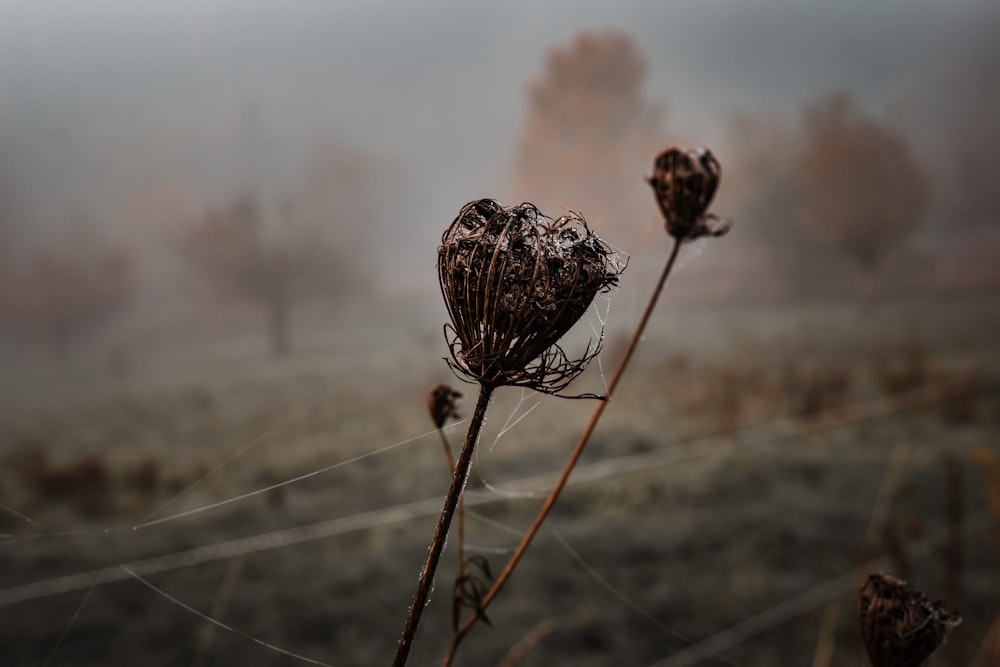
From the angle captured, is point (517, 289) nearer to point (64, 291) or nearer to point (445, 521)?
point (445, 521)

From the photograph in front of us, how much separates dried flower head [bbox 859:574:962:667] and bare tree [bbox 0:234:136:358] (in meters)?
1.12

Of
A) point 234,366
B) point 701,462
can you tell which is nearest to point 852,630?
point 701,462

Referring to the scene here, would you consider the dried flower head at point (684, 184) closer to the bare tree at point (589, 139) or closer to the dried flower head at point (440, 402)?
the dried flower head at point (440, 402)

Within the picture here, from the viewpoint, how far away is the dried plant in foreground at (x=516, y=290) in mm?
223

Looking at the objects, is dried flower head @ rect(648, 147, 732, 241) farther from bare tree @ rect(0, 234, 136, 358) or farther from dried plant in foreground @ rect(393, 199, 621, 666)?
bare tree @ rect(0, 234, 136, 358)

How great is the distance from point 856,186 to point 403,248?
1.17m

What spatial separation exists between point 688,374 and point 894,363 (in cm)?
61

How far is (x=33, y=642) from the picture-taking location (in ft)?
2.89

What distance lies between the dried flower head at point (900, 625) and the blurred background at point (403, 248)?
1.99ft

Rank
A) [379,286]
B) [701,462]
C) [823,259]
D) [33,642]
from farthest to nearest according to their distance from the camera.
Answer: [823,259]
[701,462]
[379,286]
[33,642]

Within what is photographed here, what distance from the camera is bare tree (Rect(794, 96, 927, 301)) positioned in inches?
75.4

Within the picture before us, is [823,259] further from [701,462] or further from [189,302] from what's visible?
[189,302]

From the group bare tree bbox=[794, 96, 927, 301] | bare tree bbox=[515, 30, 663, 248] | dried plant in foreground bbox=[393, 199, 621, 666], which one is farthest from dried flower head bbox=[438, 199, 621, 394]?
bare tree bbox=[794, 96, 927, 301]

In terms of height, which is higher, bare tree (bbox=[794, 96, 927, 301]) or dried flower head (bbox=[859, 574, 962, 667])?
dried flower head (bbox=[859, 574, 962, 667])
